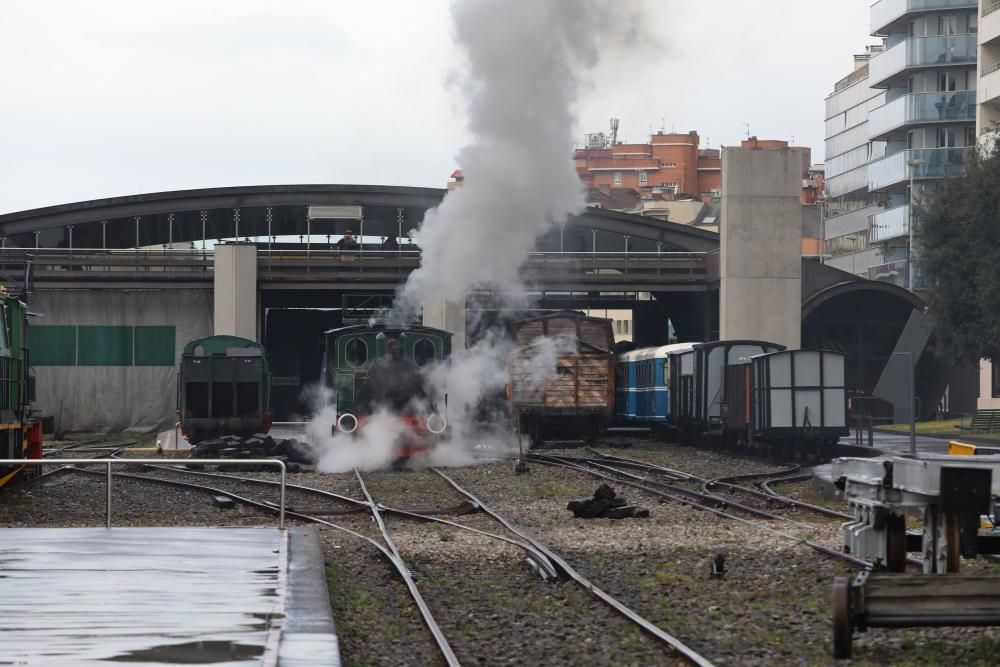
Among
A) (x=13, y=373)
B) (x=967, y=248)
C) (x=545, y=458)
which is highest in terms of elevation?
(x=967, y=248)

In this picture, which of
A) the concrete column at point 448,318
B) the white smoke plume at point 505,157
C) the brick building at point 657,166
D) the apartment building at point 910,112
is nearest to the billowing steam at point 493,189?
the white smoke plume at point 505,157

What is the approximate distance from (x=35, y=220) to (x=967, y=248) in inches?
1204

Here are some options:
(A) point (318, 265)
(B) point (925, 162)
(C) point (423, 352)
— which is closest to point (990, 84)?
(B) point (925, 162)

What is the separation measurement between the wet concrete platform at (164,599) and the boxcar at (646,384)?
79.3 ft

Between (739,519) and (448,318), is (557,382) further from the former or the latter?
(739,519)

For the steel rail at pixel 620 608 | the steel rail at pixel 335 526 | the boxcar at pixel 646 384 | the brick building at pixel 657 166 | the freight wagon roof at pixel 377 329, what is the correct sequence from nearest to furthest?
1. the steel rail at pixel 620 608
2. the steel rail at pixel 335 526
3. the freight wagon roof at pixel 377 329
4. the boxcar at pixel 646 384
5. the brick building at pixel 657 166

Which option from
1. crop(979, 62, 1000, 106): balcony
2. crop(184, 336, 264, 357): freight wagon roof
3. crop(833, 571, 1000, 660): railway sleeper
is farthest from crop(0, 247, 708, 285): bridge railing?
crop(833, 571, 1000, 660): railway sleeper

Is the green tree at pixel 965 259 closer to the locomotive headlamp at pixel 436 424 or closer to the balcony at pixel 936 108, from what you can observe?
the locomotive headlamp at pixel 436 424

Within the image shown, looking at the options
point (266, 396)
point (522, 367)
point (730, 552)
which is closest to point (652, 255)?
point (522, 367)

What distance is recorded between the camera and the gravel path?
9.12 meters

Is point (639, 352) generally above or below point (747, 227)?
below

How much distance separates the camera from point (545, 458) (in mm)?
30047

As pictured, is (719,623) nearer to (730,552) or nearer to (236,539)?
(730,552)

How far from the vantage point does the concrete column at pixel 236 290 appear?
45.8 m
